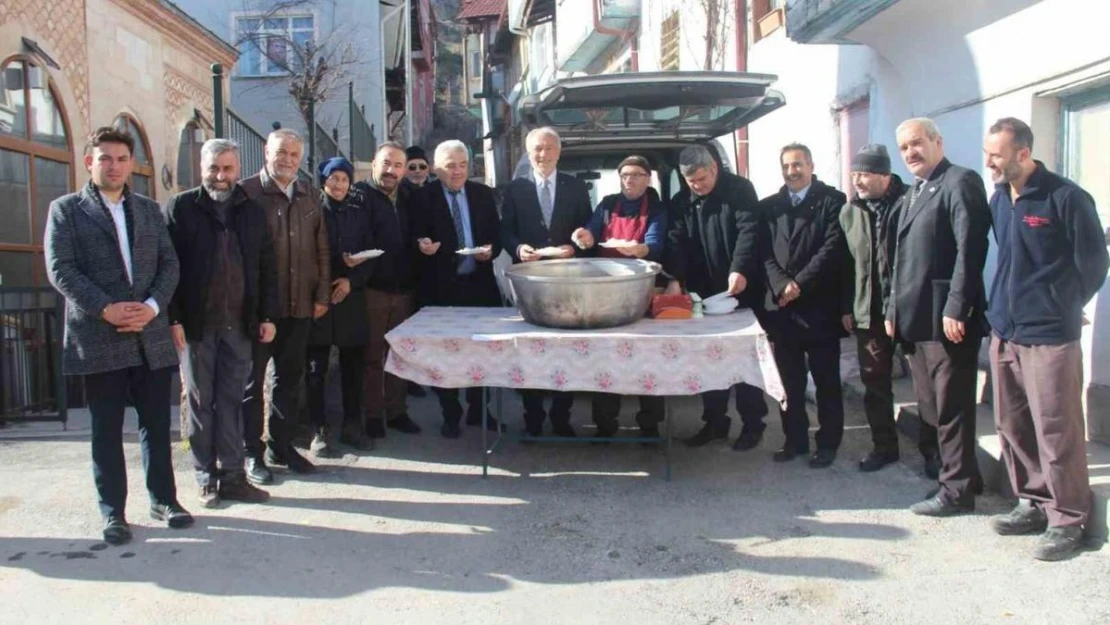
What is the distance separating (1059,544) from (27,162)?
886cm

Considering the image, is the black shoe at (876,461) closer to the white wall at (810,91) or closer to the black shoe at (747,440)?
the black shoe at (747,440)

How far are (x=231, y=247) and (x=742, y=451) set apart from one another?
3154 millimetres

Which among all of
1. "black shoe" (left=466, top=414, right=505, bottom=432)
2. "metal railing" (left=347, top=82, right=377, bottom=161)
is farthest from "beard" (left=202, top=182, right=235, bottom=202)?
"metal railing" (left=347, top=82, right=377, bottom=161)

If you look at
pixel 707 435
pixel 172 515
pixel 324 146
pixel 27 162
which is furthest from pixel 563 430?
pixel 324 146

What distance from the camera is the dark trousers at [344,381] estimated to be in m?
5.62

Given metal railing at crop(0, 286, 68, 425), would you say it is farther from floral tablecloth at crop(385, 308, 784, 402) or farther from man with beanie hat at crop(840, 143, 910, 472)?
man with beanie hat at crop(840, 143, 910, 472)

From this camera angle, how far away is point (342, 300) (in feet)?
18.0

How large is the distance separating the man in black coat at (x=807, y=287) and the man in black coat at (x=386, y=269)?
2.27 m

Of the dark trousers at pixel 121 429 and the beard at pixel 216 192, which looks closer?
the dark trousers at pixel 121 429

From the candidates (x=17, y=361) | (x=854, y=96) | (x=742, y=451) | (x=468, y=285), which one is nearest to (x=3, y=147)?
(x=17, y=361)

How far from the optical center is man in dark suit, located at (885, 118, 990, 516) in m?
4.29

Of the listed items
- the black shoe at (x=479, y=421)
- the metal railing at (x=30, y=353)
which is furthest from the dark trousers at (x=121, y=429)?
the metal railing at (x=30, y=353)

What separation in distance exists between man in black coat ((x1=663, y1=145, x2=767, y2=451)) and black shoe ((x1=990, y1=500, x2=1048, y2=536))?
1737 millimetres

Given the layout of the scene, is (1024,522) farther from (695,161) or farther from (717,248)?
(695,161)
